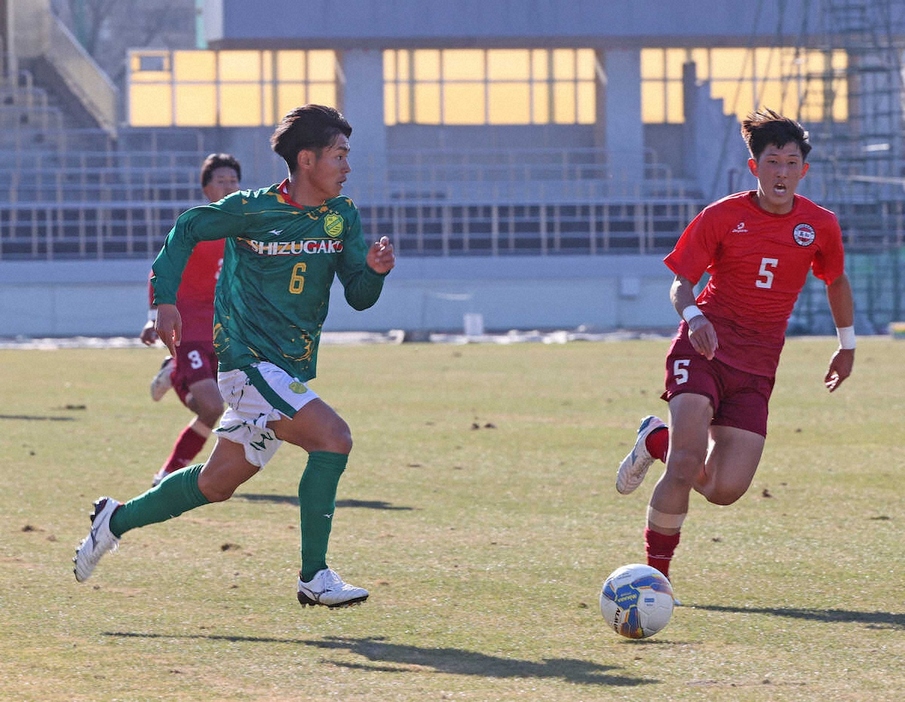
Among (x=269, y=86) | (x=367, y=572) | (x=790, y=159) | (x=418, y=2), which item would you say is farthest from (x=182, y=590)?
(x=269, y=86)

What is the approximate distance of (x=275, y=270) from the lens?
625 cm

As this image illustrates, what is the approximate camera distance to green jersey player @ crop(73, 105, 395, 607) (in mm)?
6141

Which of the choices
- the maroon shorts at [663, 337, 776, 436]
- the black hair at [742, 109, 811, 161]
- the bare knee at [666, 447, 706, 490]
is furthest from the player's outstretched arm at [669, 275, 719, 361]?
the black hair at [742, 109, 811, 161]

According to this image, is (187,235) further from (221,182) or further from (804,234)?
(221,182)

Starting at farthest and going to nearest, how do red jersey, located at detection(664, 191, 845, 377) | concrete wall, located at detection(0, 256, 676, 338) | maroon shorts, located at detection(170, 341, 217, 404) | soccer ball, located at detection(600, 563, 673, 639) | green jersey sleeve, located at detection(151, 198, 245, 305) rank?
concrete wall, located at detection(0, 256, 676, 338) < maroon shorts, located at detection(170, 341, 217, 404) < red jersey, located at detection(664, 191, 845, 377) < green jersey sleeve, located at detection(151, 198, 245, 305) < soccer ball, located at detection(600, 563, 673, 639)

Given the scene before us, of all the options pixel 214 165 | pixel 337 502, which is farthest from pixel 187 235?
pixel 214 165

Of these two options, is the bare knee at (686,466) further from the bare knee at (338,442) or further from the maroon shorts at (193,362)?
the maroon shorts at (193,362)

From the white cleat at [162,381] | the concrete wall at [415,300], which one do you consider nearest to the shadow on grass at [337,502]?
the white cleat at [162,381]

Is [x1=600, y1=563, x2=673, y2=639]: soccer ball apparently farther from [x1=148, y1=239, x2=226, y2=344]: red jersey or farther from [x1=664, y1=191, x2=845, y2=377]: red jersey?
[x1=148, y1=239, x2=226, y2=344]: red jersey

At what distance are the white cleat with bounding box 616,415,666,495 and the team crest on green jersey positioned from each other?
6.08 ft

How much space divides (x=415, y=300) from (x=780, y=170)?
96.4 ft

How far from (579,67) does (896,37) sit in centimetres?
856

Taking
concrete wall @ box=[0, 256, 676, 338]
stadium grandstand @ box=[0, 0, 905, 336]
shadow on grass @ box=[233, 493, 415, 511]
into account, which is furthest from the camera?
stadium grandstand @ box=[0, 0, 905, 336]

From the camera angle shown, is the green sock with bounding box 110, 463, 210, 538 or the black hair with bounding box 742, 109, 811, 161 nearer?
the green sock with bounding box 110, 463, 210, 538
